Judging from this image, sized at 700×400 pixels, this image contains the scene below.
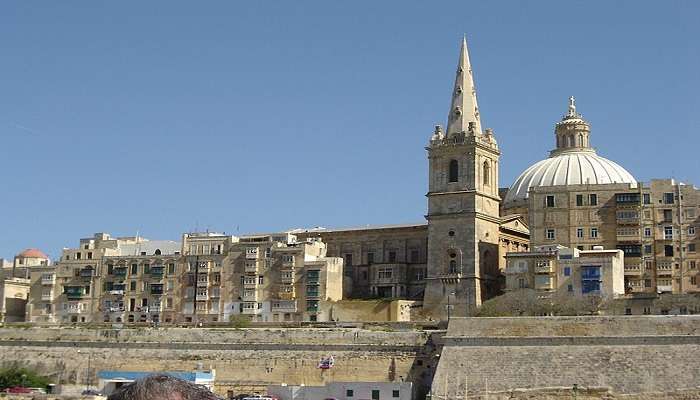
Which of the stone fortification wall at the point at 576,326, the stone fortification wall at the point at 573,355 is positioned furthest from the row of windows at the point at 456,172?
the stone fortification wall at the point at 573,355

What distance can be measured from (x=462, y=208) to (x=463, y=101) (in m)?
7.14

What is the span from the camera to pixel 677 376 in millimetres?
47594

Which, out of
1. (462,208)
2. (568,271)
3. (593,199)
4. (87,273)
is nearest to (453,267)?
(462,208)

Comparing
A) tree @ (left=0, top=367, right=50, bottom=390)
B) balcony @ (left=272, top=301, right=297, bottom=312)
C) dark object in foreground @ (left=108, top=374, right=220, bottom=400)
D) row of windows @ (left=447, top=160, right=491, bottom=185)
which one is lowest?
tree @ (left=0, top=367, right=50, bottom=390)

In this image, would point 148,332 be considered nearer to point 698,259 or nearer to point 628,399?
point 628,399

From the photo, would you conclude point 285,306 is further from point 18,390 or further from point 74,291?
point 18,390

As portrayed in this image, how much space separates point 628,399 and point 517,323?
6.90 m

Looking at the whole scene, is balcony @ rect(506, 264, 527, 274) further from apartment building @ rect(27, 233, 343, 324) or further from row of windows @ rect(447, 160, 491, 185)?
apartment building @ rect(27, 233, 343, 324)

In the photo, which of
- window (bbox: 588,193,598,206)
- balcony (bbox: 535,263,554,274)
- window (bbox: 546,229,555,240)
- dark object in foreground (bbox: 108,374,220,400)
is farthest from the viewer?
window (bbox: 546,229,555,240)

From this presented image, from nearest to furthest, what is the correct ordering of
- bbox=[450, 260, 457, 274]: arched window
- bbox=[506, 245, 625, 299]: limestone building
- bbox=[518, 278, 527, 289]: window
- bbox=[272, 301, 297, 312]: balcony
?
bbox=[506, 245, 625, 299]: limestone building
bbox=[518, 278, 527, 289]: window
bbox=[450, 260, 457, 274]: arched window
bbox=[272, 301, 297, 312]: balcony

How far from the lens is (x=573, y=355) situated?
5028 cm

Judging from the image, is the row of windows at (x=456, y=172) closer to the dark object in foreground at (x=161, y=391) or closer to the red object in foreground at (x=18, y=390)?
the red object in foreground at (x=18, y=390)

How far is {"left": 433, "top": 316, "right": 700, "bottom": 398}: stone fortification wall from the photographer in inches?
1905

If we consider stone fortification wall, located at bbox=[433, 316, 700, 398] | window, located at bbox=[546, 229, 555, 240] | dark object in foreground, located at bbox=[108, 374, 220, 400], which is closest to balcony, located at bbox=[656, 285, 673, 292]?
window, located at bbox=[546, 229, 555, 240]
